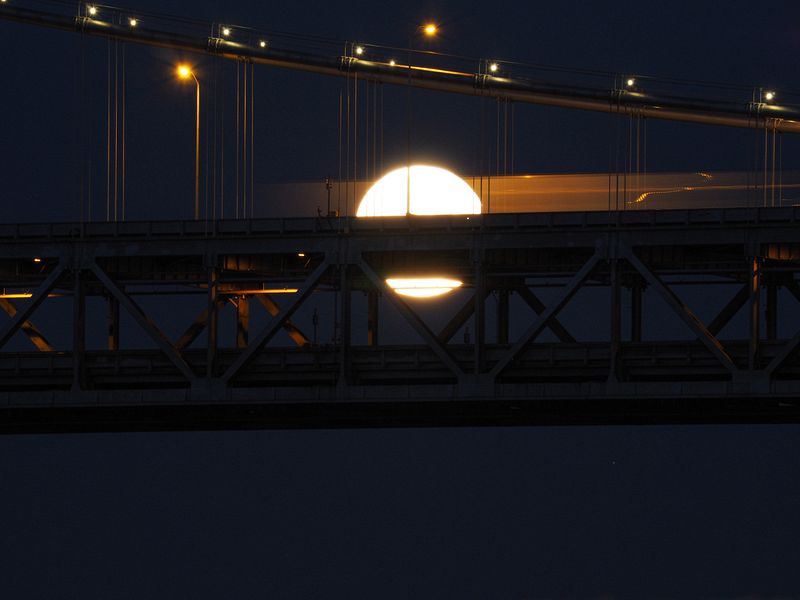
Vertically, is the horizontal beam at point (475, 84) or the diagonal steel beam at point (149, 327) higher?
the horizontal beam at point (475, 84)

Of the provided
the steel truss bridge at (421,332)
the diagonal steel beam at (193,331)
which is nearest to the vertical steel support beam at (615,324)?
the steel truss bridge at (421,332)

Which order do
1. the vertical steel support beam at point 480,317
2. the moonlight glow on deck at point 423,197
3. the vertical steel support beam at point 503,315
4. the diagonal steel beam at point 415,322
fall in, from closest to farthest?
the diagonal steel beam at point 415,322 → the vertical steel support beam at point 480,317 → the vertical steel support beam at point 503,315 → the moonlight glow on deck at point 423,197

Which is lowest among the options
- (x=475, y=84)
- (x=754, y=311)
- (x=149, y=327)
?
(x=149, y=327)

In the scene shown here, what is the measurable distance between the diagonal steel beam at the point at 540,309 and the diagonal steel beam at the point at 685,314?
4372 millimetres

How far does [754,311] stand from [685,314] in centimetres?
190

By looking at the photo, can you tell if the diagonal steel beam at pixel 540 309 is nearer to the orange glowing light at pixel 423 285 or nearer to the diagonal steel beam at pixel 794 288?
the orange glowing light at pixel 423 285

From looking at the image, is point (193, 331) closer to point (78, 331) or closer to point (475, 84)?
point (78, 331)

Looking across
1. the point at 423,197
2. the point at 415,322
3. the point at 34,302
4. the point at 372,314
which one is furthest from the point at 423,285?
the point at 34,302

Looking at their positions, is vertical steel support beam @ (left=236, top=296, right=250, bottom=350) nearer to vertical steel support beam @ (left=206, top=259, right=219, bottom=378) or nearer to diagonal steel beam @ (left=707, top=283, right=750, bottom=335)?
vertical steel support beam @ (left=206, top=259, right=219, bottom=378)

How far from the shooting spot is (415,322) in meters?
50.9

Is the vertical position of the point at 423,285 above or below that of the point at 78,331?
above

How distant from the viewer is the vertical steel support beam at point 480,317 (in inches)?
2030

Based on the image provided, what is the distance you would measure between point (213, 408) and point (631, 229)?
13927 millimetres

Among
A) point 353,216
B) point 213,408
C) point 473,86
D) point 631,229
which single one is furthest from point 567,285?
point 473,86
